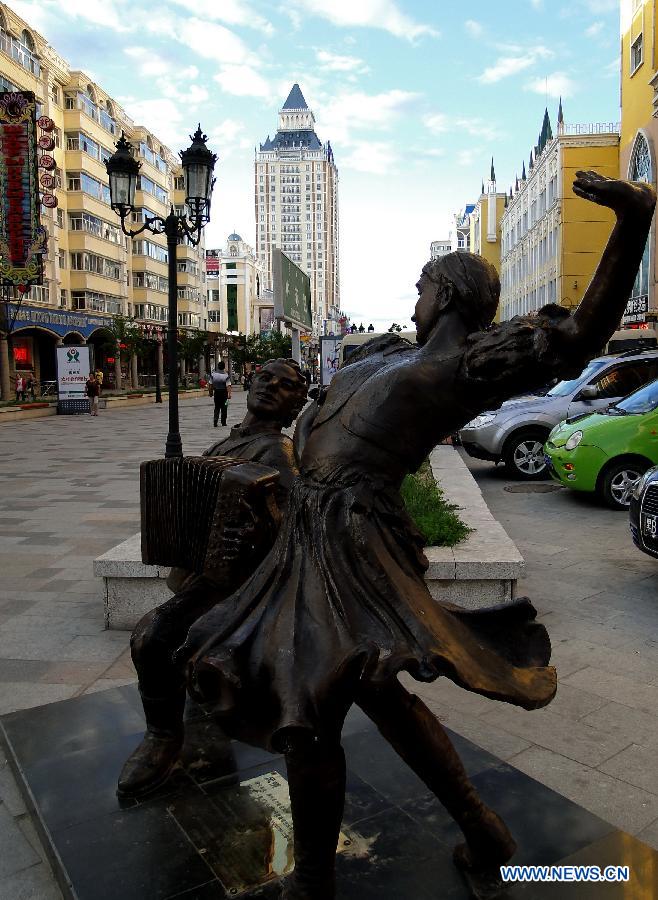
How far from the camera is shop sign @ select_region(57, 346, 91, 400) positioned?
27.5 meters

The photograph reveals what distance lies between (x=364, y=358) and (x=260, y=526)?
0.64 meters

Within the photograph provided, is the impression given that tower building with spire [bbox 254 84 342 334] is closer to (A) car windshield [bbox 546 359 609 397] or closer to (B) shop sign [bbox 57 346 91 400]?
(B) shop sign [bbox 57 346 91 400]

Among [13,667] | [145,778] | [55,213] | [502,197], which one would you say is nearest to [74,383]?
[55,213]

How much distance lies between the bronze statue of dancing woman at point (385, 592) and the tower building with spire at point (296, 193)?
153m

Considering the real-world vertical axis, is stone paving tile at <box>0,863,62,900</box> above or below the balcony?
below

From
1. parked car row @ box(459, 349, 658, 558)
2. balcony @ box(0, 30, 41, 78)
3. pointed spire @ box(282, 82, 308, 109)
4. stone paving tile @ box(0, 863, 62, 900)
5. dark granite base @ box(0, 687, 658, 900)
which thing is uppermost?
pointed spire @ box(282, 82, 308, 109)

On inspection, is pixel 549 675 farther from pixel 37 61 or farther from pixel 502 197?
pixel 502 197

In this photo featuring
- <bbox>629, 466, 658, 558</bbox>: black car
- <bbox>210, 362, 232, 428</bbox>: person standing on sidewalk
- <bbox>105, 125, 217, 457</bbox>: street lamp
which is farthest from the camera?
<bbox>210, 362, 232, 428</bbox>: person standing on sidewalk

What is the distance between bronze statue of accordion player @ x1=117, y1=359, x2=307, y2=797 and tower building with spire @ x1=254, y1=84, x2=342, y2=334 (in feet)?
498

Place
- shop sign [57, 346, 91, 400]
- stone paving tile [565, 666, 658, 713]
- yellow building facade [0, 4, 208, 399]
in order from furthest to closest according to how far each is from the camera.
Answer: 1. yellow building facade [0, 4, 208, 399]
2. shop sign [57, 346, 91, 400]
3. stone paving tile [565, 666, 658, 713]

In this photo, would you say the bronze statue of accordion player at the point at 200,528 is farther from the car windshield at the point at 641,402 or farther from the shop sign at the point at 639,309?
the shop sign at the point at 639,309

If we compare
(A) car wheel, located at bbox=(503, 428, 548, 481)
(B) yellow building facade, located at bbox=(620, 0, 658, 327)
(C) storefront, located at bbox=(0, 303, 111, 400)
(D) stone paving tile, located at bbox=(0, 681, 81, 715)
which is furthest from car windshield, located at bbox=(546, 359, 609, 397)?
(C) storefront, located at bbox=(0, 303, 111, 400)

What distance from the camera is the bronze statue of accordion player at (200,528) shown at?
7.59 ft

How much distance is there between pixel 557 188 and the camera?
1773 inches
